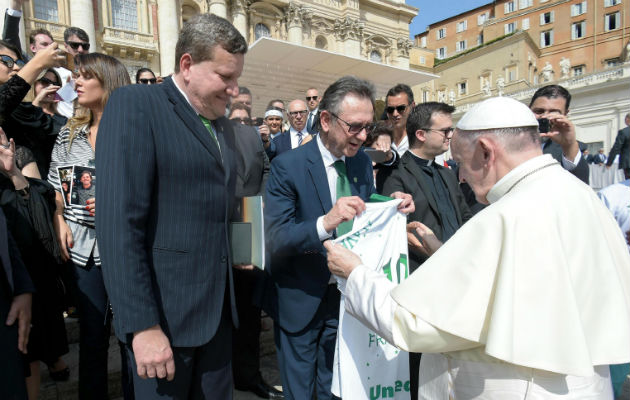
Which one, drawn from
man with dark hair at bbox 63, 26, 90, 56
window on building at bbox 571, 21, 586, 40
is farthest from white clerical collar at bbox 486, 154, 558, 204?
window on building at bbox 571, 21, 586, 40

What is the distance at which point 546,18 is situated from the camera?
50.2 meters

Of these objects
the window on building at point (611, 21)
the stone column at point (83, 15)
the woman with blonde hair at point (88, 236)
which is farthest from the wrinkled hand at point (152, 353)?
the window on building at point (611, 21)

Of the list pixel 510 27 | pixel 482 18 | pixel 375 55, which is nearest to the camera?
pixel 375 55

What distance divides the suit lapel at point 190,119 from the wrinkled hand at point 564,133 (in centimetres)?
297

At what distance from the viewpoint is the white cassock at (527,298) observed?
1323 millimetres

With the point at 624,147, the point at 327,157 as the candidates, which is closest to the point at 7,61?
the point at 327,157

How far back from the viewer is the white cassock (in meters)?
1.32

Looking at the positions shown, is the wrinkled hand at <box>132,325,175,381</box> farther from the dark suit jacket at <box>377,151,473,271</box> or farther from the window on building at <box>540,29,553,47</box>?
the window on building at <box>540,29,553,47</box>

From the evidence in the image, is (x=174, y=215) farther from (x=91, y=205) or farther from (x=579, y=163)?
(x=579, y=163)

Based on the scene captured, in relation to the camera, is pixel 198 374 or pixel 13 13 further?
pixel 13 13

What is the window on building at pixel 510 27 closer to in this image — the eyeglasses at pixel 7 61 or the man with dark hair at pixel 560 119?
the man with dark hair at pixel 560 119

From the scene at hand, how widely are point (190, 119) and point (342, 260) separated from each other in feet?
3.24

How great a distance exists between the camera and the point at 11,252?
1.99 meters

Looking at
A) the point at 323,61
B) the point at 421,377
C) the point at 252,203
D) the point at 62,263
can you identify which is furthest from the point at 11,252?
the point at 323,61
